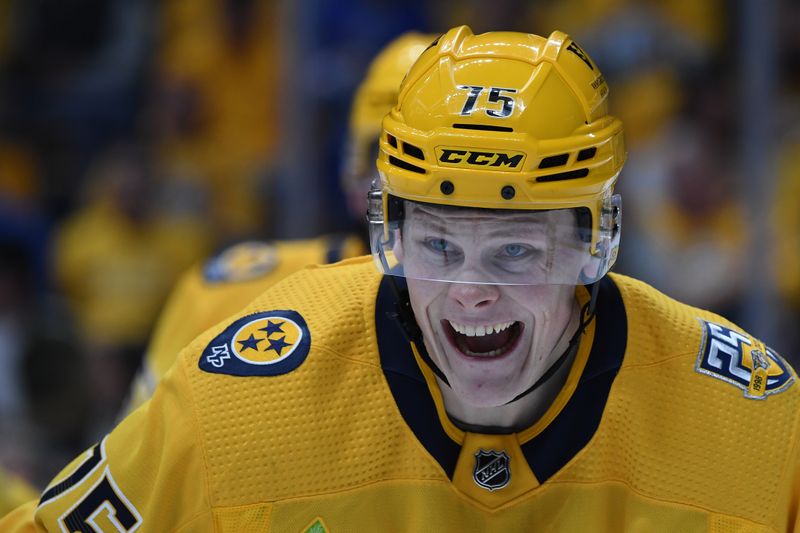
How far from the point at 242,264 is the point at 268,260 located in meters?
0.09

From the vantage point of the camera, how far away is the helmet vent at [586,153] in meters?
2.37

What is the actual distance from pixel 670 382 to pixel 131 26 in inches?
165

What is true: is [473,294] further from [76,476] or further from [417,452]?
[76,476]

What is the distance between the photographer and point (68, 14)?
626 centimetres

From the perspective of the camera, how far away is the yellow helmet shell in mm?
2305

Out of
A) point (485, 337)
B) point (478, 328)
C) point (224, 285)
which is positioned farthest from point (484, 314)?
point (224, 285)

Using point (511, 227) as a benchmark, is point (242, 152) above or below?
below

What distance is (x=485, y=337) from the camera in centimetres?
252

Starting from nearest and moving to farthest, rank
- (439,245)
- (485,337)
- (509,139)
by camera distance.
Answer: (509,139), (439,245), (485,337)

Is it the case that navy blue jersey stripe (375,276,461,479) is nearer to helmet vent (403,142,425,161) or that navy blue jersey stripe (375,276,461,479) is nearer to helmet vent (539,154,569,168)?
helmet vent (403,142,425,161)

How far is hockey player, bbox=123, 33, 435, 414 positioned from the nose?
1.68 m

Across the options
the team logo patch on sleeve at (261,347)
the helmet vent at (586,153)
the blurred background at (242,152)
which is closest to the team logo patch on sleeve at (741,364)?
the helmet vent at (586,153)

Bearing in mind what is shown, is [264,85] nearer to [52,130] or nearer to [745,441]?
[52,130]

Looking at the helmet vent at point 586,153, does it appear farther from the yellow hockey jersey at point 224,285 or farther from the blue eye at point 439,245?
the yellow hockey jersey at point 224,285
